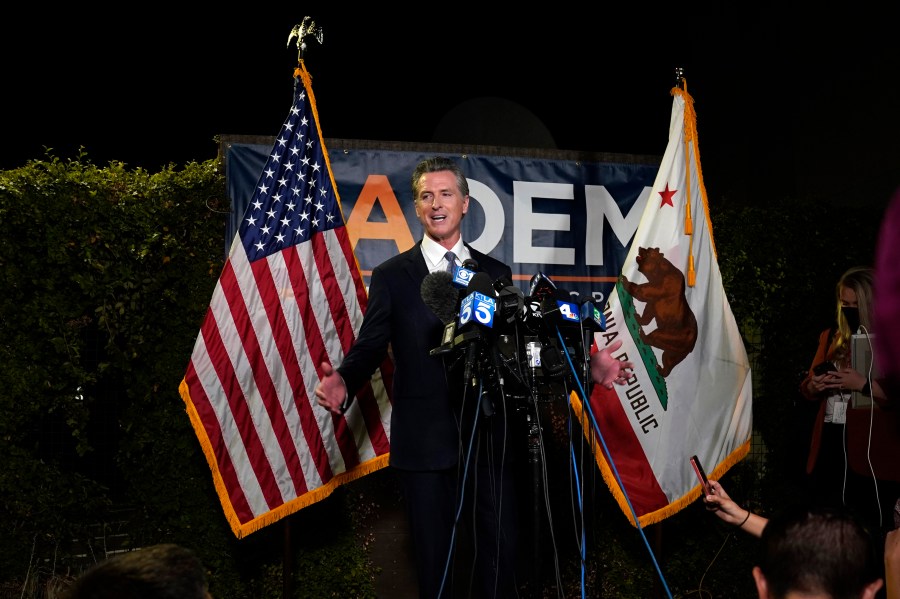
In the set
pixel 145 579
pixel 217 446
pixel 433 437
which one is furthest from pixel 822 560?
pixel 217 446

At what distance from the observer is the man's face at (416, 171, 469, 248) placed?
299 cm

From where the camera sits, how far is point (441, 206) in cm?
300

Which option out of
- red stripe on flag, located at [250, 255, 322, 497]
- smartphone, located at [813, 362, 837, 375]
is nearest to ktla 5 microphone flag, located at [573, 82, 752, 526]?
smartphone, located at [813, 362, 837, 375]

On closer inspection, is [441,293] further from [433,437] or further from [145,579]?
[145,579]

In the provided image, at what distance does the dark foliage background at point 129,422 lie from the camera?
3783 millimetres

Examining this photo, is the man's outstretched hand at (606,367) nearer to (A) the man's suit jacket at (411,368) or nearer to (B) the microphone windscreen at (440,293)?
(A) the man's suit jacket at (411,368)

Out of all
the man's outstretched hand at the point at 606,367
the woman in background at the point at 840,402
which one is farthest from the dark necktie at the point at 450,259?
the woman in background at the point at 840,402

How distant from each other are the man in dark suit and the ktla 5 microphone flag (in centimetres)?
104

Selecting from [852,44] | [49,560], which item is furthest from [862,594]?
[852,44]

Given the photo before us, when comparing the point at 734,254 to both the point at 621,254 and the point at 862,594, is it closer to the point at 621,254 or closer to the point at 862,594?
the point at 621,254

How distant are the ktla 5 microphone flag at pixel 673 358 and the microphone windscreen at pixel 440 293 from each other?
1443mm

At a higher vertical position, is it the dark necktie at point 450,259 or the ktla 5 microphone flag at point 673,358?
the dark necktie at point 450,259

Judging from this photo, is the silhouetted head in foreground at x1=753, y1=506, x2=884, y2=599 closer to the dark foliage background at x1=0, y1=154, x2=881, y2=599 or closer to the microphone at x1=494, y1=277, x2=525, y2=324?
the microphone at x1=494, y1=277, x2=525, y2=324

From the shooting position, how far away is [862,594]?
1479mm
